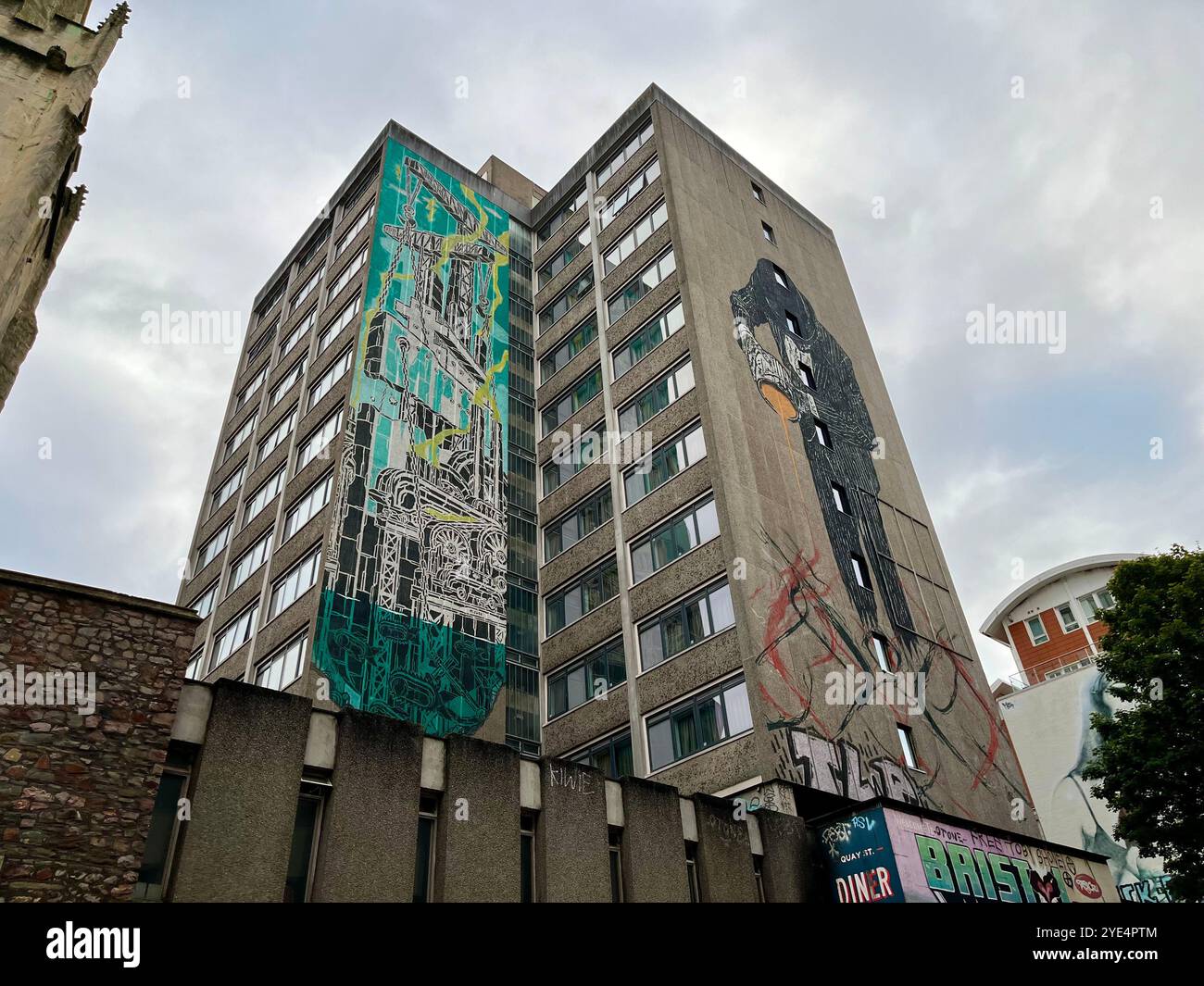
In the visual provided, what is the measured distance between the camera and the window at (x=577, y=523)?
120 ft

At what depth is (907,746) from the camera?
30.0 meters

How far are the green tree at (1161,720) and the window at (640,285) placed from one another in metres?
22.3

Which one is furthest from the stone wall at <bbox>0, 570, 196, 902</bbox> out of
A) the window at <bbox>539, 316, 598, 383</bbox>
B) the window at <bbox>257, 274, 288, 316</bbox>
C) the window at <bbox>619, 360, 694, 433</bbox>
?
the window at <bbox>257, 274, 288, 316</bbox>

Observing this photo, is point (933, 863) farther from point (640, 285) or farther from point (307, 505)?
point (640, 285)

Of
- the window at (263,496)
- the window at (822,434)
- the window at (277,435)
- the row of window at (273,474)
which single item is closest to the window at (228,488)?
the row of window at (273,474)

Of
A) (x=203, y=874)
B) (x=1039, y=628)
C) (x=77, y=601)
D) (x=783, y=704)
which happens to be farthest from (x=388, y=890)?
(x=1039, y=628)

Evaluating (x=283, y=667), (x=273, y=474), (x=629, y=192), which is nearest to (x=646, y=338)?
(x=629, y=192)

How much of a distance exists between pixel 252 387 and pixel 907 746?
41124 mm

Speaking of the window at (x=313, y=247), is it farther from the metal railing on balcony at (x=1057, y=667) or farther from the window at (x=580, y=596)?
the metal railing on balcony at (x=1057, y=667)

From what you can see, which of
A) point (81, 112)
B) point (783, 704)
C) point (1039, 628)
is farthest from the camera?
point (1039, 628)

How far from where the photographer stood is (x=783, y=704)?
1049 inches

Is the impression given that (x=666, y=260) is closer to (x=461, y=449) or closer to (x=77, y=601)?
(x=461, y=449)
